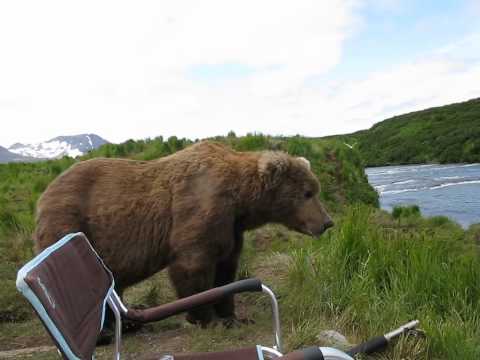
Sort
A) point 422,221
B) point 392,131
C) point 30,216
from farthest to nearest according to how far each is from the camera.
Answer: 1. point 392,131
2. point 422,221
3. point 30,216

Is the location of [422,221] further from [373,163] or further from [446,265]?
[373,163]

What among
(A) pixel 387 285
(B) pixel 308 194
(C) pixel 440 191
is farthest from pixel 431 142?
(B) pixel 308 194

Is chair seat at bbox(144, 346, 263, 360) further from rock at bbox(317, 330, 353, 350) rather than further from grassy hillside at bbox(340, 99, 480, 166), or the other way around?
grassy hillside at bbox(340, 99, 480, 166)

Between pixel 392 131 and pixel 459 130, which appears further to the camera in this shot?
pixel 392 131

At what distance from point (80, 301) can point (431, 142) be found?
34487 mm

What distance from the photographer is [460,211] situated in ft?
48.6

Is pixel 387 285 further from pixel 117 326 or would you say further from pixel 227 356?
pixel 117 326

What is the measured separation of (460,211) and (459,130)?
63.7 ft

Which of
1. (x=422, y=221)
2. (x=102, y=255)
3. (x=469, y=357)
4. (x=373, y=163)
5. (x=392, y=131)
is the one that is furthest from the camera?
(x=392, y=131)

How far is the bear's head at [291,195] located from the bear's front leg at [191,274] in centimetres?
79

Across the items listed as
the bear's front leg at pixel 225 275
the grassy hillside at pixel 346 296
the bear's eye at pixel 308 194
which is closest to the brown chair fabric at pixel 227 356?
the grassy hillside at pixel 346 296

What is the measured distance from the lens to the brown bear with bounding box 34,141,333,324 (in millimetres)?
4266

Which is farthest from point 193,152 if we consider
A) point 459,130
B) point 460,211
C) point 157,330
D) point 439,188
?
point 459,130

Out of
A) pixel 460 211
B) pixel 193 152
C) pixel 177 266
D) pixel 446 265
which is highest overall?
pixel 193 152
